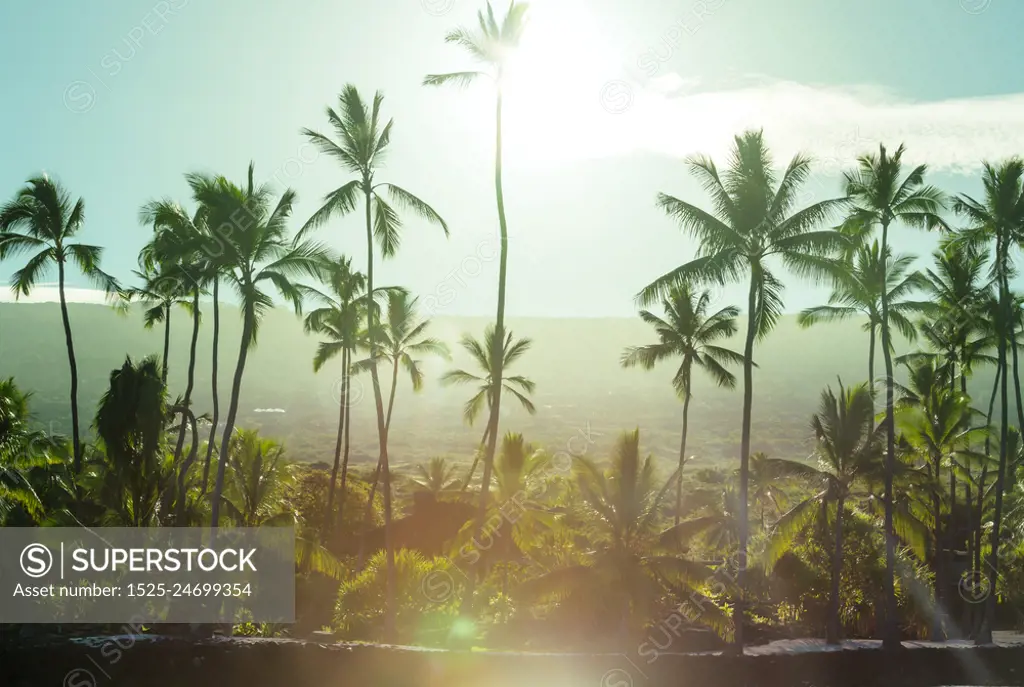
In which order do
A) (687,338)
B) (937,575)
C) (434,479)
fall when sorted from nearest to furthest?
1. (937,575)
2. (687,338)
3. (434,479)

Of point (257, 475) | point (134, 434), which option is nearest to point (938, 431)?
point (257, 475)

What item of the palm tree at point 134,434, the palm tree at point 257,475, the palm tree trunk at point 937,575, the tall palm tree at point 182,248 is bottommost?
the palm tree trunk at point 937,575

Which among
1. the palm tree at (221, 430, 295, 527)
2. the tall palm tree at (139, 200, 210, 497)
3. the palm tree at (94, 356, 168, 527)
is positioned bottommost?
the palm tree at (221, 430, 295, 527)

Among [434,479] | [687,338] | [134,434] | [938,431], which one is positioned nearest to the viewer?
[134,434]

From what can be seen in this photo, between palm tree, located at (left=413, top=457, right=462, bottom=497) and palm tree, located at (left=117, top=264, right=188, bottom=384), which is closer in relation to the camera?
palm tree, located at (left=117, top=264, right=188, bottom=384)

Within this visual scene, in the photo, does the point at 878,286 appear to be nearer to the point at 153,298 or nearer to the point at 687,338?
the point at 687,338

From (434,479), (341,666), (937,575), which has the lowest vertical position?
(937,575)

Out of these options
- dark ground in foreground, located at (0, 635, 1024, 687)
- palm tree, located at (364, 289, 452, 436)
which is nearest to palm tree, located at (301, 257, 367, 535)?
palm tree, located at (364, 289, 452, 436)

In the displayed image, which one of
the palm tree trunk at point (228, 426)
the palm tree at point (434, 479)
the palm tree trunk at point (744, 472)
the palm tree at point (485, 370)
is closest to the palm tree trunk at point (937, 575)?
the palm tree trunk at point (744, 472)

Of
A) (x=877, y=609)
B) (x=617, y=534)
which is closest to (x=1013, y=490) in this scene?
(x=877, y=609)

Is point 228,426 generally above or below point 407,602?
above

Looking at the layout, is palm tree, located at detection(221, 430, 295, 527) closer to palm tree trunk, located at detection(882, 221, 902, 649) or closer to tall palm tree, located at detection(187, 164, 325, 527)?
tall palm tree, located at detection(187, 164, 325, 527)

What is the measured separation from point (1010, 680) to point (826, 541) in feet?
31.1

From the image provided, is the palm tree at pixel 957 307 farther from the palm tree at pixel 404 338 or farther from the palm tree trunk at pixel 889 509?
the palm tree at pixel 404 338
